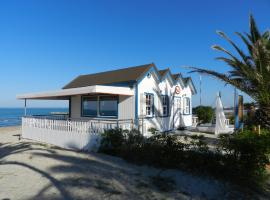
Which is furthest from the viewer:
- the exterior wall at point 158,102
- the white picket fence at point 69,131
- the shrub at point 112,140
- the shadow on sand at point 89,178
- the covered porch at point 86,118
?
the exterior wall at point 158,102

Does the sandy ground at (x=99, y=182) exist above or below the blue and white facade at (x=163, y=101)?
below

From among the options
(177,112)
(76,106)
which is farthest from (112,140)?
(177,112)

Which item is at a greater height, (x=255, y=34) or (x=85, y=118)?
(x=255, y=34)

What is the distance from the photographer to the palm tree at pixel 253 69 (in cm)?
827

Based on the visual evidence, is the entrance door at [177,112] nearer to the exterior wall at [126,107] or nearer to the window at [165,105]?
the window at [165,105]

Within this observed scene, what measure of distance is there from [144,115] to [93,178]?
861cm

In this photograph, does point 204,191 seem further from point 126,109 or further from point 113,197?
point 126,109

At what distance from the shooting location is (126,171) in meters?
6.91

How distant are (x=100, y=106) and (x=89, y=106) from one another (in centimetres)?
128

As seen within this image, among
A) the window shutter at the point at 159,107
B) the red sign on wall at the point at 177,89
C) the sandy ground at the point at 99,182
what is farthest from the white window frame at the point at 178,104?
the sandy ground at the point at 99,182

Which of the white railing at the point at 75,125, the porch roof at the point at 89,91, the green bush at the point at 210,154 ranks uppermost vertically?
the porch roof at the point at 89,91

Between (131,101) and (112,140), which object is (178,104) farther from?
(112,140)

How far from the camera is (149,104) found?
1530 centimetres

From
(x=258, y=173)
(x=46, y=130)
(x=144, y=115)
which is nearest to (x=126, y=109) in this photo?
(x=144, y=115)
